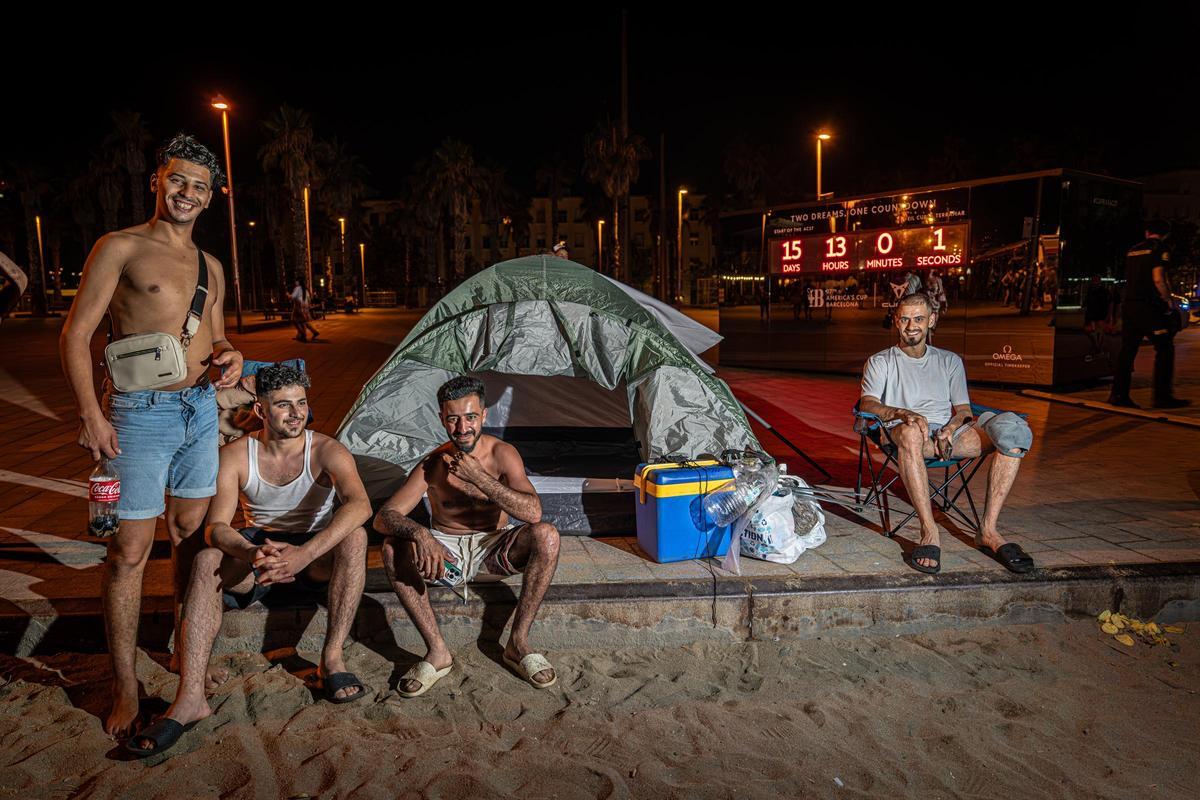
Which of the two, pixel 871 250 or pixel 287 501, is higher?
pixel 871 250

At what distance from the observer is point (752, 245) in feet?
48.3

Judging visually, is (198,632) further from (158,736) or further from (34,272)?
(34,272)

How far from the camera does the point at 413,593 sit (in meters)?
3.37

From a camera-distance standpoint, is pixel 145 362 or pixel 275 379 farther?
pixel 275 379

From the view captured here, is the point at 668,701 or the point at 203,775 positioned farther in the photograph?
the point at 668,701

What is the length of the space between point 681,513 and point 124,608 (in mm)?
2609

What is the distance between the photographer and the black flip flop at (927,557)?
13.4 ft

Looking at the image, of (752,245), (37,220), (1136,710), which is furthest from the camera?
(37,220)

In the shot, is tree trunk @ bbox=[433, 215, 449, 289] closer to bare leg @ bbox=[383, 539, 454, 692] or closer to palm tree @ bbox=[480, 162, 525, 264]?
palm tree @ bbox=[480, 162, 525, 264]

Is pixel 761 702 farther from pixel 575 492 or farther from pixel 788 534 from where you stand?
pixel 575 492

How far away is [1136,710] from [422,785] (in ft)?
9.32

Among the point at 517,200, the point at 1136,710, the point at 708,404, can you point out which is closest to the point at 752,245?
the point at 708,404

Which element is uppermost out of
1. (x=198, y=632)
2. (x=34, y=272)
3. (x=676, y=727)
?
(x=34, y=272)

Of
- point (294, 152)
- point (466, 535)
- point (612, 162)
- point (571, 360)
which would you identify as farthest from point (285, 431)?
point (612, 162)
